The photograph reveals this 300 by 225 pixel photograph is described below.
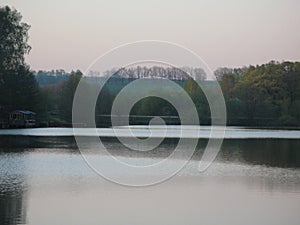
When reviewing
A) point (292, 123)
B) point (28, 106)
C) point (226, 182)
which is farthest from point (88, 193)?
point (292, 123)

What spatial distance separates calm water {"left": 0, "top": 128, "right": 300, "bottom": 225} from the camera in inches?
613

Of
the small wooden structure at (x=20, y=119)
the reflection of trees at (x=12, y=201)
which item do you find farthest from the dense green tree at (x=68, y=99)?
the reflection of trees at (x=12, y=201)

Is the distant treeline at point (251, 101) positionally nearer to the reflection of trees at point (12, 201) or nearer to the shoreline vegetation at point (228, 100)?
the shoreline vegetation at point (228, 100)

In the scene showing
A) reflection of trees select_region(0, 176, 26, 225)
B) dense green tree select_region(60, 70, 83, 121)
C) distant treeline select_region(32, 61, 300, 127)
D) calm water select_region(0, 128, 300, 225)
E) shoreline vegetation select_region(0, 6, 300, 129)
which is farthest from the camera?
distant treeline select_region(32, 61, 300, 127)

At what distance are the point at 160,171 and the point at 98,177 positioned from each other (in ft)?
11.4

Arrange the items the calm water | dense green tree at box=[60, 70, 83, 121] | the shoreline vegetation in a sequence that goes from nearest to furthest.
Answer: the calm water
the shoreline vegetation
dense green tree at box=[60, 70, 83, 121]

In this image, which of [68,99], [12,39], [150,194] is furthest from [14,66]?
[150,194]

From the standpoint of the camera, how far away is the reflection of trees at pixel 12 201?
1459 cm

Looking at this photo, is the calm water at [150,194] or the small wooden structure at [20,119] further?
the small wooden structure at [20,119]

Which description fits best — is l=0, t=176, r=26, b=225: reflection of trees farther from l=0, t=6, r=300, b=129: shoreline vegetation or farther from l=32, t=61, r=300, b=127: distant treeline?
l=32, t=61, r=300, b=127: distant treeline

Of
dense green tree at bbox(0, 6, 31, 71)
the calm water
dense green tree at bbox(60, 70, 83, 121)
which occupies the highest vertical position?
dense green tree at bbox(0, 6, 31, 71)

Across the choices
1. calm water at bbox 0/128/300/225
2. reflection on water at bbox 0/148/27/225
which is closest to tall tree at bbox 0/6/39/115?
→ calm water at bbox 0/128/300/225

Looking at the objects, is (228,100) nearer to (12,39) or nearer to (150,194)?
(12,39)

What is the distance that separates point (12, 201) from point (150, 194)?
4.44m
